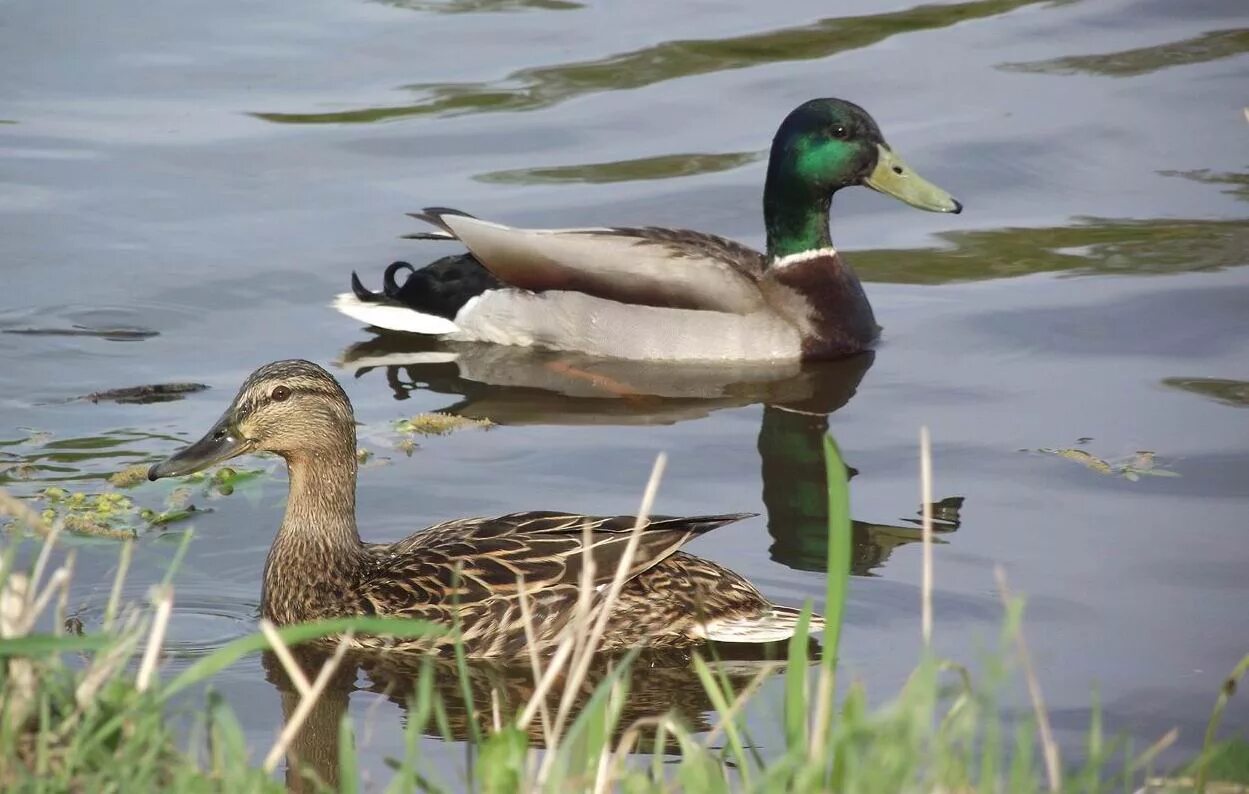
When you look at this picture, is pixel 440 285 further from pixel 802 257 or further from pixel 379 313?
pixel 802 257

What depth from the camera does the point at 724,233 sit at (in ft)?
40.5

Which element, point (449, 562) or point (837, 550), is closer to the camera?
point (837, 550)

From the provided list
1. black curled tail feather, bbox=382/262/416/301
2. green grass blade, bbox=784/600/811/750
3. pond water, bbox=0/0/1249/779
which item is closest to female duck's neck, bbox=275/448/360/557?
pond water, bbox=0/0/1249/779

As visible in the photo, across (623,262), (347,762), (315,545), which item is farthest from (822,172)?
(347,762)

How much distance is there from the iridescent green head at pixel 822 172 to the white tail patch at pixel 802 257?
0.03 m

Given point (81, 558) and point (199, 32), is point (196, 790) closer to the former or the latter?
point (81, 558)

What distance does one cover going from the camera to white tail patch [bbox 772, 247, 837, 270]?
10.9 m

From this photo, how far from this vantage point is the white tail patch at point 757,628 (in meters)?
→ 6.59

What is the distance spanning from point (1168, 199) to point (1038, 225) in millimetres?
855

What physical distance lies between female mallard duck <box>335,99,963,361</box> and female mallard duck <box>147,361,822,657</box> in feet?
11.2

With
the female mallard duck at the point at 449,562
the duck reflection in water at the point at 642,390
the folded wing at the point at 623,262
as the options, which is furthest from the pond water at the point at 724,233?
the folded wing at the point at 623,262

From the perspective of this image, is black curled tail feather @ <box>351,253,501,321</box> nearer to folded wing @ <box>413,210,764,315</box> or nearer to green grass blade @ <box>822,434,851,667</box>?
folded wing @ <box>413,210,764,315</box>

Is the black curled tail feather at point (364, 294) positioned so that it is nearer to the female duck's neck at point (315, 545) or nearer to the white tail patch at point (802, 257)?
the white tail patch at point (802, 257)

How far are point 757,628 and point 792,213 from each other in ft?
15.8
